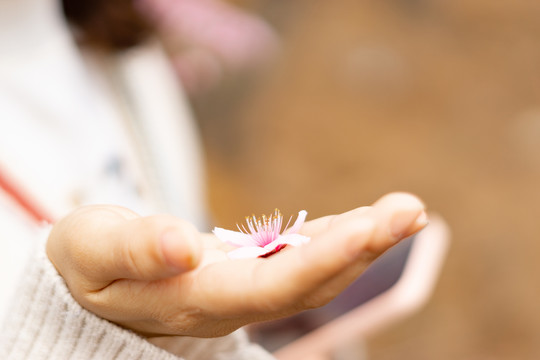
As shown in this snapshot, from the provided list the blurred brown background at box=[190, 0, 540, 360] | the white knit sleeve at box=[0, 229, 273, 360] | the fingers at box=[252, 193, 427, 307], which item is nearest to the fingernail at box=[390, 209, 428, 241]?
the fingers at box=[252, 193, 427, 307]

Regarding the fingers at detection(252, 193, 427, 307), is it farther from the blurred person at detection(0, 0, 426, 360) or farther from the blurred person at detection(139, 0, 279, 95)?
the blurred person at detection(139, 0, 279, 95)

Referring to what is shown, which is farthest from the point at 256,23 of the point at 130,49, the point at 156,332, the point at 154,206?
the point at 156,332

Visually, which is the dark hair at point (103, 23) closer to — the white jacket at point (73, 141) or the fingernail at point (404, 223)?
the white jacket at point (73, 141)

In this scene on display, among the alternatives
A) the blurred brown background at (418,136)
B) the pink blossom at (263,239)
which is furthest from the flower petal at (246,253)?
the blurred brown background at (418,136)

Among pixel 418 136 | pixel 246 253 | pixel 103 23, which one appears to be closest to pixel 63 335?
pixel 246 253

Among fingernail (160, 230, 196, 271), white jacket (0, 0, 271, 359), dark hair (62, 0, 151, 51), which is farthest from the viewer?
dark hair (62, 0, 151, 51)

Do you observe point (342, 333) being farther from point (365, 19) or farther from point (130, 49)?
point (365, 19)
